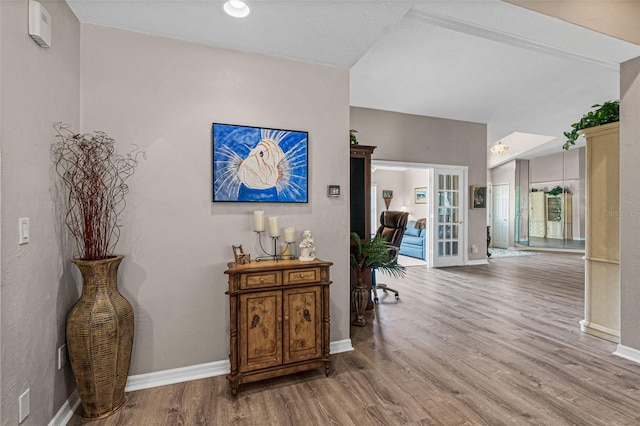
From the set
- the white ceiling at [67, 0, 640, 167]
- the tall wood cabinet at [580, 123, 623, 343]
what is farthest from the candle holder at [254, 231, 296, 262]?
the tall wood cabinet at [580, 123, 623, 343]

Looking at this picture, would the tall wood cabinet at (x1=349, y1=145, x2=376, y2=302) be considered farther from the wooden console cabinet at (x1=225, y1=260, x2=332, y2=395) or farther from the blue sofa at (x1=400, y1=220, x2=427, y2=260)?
the blue sofa at (x1=400, y1=220, x2=427, y2=260)

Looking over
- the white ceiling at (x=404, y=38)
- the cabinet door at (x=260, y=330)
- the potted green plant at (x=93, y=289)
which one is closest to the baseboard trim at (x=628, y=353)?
the white ceiling at (x=404, y=38)

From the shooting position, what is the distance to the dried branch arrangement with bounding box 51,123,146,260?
195cm

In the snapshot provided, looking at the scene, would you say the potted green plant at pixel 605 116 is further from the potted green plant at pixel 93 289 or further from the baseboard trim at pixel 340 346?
the potted green plant at pixel 93 289

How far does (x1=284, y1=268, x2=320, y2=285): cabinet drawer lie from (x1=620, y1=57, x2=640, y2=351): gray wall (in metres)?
2.58

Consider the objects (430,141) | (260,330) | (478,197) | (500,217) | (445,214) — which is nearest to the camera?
(260,330)

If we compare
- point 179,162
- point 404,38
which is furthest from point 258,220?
point 404,38

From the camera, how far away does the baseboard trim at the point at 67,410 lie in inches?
71.5

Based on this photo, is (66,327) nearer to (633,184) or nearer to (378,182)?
(633,184)

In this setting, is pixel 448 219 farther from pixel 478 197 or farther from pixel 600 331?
pixel 600 331

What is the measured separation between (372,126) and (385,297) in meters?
3.19

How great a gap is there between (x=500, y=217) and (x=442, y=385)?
9774 millimetres

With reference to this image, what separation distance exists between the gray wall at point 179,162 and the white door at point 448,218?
4.74 m

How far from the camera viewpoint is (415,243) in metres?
7.57
